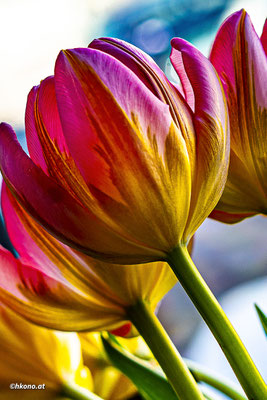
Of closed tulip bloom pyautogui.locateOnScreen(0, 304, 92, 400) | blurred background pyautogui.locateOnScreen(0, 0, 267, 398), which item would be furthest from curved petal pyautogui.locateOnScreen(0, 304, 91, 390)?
blurred background pyautogui.locateOnScreen(0, 0, 267, 398)

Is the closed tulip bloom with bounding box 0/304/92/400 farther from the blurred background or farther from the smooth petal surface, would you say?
the blurred background

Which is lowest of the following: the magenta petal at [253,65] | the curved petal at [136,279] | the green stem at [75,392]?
the green stem at [75,392]

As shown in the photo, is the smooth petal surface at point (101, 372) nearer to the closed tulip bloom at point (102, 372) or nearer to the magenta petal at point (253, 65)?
the closed tulip bloom at point (102, 372)

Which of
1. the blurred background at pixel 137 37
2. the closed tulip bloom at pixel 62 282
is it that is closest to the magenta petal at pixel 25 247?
the closed tulip bloom at pixel 62 282

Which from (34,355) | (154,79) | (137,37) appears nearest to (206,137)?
(154,79)

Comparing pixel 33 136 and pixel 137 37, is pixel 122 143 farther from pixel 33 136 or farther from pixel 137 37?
pixel 137 37

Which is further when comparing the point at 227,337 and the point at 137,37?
the point at 137,37

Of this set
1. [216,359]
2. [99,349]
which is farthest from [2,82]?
[99,349]
